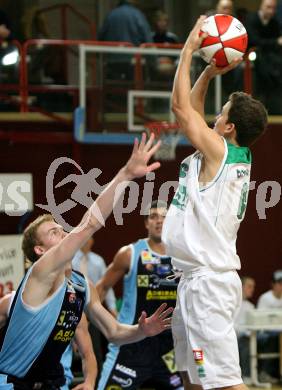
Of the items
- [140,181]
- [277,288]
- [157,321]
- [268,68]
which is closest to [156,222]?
[157,321]

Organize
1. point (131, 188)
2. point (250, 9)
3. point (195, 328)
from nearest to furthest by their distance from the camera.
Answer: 1. point (195, 328)
2. point (131, 188)
3. point (250, 9)

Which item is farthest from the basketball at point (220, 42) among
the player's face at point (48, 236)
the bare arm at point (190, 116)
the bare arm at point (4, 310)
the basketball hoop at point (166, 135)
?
the basketball hoop at point (166, 135)

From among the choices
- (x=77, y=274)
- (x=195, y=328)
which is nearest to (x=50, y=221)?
(x=77, y=274)

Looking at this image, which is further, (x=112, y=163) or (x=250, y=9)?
(x=250, y=9)

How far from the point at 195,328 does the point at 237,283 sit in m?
0.38

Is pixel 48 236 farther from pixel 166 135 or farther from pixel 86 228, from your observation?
pixel 166 135

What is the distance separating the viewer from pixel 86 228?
5762 millimetres

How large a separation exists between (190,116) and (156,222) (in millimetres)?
3340

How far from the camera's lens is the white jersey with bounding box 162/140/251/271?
6.05 m

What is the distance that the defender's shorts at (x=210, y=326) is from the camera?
19.6ft

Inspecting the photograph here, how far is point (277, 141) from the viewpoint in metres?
14.3

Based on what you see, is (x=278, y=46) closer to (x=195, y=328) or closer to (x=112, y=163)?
(x=112, y=163)

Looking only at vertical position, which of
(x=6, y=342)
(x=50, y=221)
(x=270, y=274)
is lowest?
(x=270, y=274)

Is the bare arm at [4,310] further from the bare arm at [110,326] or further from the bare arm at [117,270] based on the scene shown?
the bare arm at [117,270]
